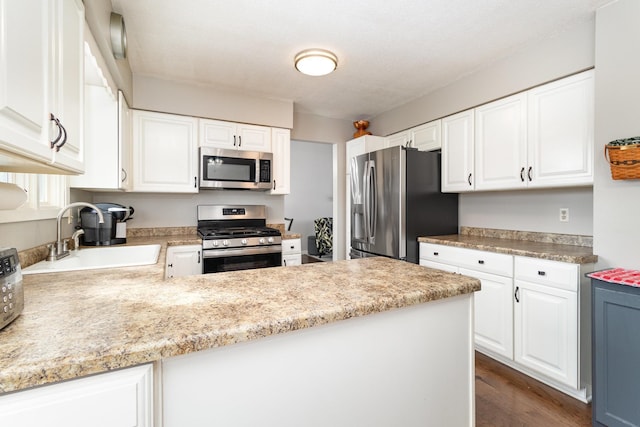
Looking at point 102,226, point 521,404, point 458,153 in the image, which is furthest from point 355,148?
point 521,404

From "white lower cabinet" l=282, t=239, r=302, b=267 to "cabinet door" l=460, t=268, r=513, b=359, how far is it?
1668 millimetres

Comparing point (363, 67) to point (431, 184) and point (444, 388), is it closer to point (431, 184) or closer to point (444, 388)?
point (431, 184)

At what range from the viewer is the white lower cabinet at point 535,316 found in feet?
6.17

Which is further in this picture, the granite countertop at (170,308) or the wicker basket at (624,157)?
the wicker basket at (624,157)

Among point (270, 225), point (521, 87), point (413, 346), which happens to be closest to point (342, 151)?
point (270, 225)

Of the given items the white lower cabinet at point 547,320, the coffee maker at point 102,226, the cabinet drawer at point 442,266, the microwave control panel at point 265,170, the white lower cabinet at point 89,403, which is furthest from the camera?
the microwave control panel at point 265,170

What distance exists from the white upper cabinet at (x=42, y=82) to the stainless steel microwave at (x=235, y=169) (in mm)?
1846

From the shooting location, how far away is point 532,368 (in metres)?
2.12

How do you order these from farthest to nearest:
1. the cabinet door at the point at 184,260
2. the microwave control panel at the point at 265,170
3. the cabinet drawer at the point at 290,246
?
the microwave control panel at the point at 265,170 → the cabinet drawer at the point at 290,246 → the cabinet door at the point at 184,260

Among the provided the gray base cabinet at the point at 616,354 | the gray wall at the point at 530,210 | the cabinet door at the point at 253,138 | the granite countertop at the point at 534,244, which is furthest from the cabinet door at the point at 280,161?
the gray base cabinet at the point at 616,354

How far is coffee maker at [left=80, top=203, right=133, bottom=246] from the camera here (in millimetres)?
2350

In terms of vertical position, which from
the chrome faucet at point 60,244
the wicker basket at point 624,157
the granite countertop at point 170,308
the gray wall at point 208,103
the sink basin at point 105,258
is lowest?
the sink basin at point 105,258

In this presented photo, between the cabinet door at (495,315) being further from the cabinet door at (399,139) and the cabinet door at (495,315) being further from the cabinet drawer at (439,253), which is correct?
the cabinet door at (399,139)

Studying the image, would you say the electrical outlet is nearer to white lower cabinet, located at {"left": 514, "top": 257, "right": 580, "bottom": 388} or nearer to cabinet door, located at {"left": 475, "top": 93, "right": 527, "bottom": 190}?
cabinet door, located at {"left": 475, "top": 93, "right": 527, "bottom": 190}
